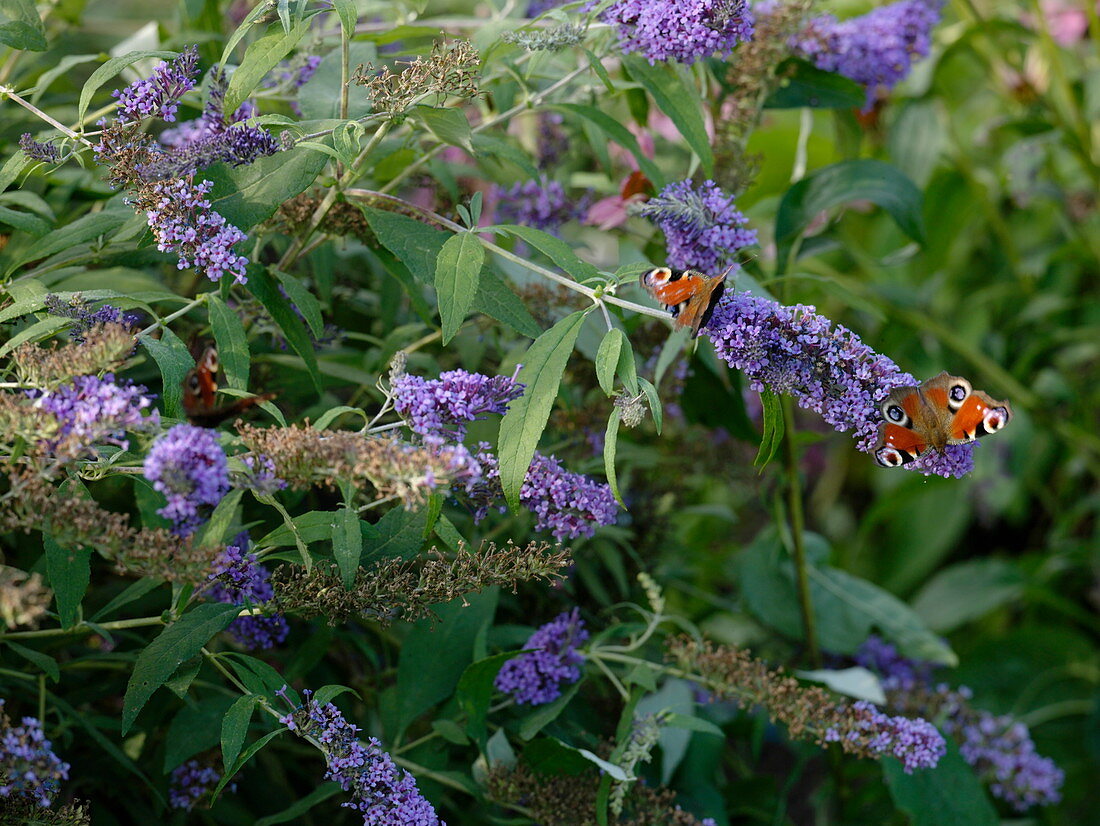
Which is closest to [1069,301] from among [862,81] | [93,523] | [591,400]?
[862,81]

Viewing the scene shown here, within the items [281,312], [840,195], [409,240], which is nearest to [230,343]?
[281,312]

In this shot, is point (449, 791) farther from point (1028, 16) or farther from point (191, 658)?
point (1028, 16)

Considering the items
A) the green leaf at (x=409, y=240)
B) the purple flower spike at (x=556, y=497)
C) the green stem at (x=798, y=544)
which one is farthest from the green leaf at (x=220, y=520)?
the green stem at (x=798, y=544)

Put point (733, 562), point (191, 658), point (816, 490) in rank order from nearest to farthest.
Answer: point (191, 658)
point (733, 562)
point (816, 490)

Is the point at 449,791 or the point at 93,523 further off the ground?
the point at 93,523

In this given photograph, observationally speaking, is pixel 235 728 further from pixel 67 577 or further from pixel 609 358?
pixel 609 358

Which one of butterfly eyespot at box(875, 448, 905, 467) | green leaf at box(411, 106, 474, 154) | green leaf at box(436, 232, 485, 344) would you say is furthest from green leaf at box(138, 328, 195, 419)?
butterfly eyespot at box(875, 448, 905, 467)

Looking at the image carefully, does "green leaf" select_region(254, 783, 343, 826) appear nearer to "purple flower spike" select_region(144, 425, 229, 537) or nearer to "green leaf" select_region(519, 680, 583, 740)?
"green leaf" select_region(519, 680, 583, 740)
